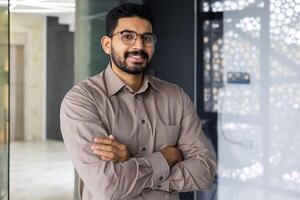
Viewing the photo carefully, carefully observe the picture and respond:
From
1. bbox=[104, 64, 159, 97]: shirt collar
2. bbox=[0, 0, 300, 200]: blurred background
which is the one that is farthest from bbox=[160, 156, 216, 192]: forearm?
bbox=[0, 0, 300, 200]: blurred background

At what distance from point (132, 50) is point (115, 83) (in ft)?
0.47

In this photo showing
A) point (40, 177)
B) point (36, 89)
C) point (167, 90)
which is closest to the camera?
point (167, 90)

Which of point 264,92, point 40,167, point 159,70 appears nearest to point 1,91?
point 159,70

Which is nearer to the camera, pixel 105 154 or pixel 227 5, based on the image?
pixel 105 154

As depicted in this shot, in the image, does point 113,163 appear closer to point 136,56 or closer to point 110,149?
point 110,149

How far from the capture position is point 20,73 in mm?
5078

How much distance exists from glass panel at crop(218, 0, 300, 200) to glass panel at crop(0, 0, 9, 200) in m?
1.93

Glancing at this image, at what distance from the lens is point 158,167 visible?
4.86 ft

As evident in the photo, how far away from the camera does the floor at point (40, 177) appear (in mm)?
4016

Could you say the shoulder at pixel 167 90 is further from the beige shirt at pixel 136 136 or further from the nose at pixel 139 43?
the nose at pixel 139 43

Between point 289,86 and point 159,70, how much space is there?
1.16 meters

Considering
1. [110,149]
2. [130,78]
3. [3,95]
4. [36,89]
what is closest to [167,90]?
[130,78]

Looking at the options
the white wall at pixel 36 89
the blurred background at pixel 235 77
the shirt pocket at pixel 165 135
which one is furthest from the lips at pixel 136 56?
the white wall at pixel 36 89

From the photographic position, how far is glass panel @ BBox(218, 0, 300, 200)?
3.76 m
